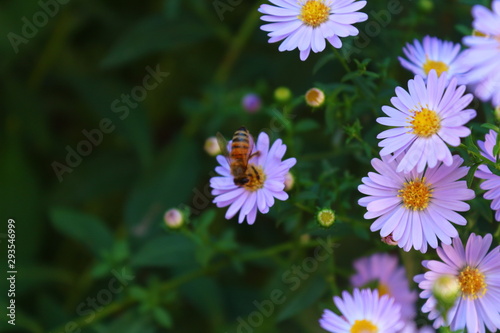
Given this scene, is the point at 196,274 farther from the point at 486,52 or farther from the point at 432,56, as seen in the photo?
the point at 486,52

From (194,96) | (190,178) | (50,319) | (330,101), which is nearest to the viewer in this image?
(330,101)

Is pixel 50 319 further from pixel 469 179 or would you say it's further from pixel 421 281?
pixel 469 179

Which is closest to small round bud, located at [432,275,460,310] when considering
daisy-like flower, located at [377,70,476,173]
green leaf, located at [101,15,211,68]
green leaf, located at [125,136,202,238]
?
daisy-like flower, located at [377,70,476,173]

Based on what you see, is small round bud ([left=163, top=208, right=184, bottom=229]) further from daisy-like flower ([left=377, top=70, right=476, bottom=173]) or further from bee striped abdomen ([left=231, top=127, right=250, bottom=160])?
daisy-like flower ([left=377, top=70, right=476, bottom=173])

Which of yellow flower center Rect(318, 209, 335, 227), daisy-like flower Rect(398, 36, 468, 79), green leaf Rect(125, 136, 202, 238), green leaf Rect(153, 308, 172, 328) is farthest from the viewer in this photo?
green leaf Rect(125, 136, 202, 238)

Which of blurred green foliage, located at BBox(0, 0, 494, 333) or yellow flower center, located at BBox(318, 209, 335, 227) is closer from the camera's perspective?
yellow flower center, located at BBox(318, 209, 335, 227)

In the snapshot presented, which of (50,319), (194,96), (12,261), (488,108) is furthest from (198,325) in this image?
(488,108)
